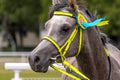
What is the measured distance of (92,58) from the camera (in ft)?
17.3

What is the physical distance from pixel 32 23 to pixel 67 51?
3924 centimetres

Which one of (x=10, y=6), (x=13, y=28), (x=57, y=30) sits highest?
(x=57, y=30)

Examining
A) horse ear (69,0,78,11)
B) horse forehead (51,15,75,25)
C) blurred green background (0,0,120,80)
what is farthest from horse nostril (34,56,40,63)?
blurred green background (0,0,120,80)

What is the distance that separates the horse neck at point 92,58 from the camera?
520 centimetres

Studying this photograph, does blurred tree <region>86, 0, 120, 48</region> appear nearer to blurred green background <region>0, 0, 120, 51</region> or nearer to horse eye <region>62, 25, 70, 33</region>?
blurred green background <region>0, 0, 120, 51</region>

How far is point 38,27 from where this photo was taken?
46719 millimetres

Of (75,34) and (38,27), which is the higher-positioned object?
(75,34)

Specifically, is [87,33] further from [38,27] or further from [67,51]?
[38,27]

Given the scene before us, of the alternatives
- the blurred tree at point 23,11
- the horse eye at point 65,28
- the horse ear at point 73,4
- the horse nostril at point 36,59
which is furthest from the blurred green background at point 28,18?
the horse nostril at point 36,59

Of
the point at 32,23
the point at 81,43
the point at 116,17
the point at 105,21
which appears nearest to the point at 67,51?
the point at 81,43

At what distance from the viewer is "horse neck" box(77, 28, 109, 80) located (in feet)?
17.1

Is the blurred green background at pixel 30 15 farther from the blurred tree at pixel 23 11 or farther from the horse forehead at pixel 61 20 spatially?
the horse forehead at pixel 61 20

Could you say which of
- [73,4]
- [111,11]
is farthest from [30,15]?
[73,4]

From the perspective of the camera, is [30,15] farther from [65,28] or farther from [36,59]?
[36,59]
